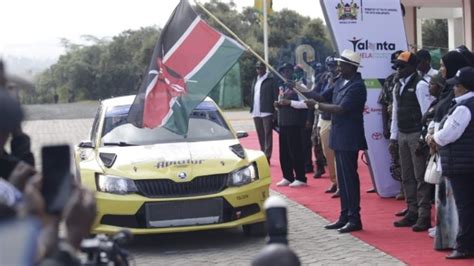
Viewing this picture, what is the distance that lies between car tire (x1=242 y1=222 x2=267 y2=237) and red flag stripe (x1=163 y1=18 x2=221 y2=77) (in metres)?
1.68

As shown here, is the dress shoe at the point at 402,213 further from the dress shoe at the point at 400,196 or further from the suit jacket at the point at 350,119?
the suit jacket at the point at 350,119

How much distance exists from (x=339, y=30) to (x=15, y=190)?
8.84 meters

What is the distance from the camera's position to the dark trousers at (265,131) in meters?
14.4

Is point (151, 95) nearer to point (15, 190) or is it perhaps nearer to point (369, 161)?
point (369, 161)

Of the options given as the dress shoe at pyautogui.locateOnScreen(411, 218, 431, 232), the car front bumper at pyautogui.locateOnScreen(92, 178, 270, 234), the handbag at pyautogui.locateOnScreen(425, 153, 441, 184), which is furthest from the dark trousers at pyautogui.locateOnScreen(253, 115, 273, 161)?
the handbag at pyautogui.locateOnScreen(425, 153, 441, 184)

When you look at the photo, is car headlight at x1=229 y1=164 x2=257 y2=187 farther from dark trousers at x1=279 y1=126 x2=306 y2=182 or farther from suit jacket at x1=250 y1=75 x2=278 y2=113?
suit jacket at x1=250 y1=75 x2=278 y2=113

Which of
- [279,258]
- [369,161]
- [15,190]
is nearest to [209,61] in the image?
[369,161]

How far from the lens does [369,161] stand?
36.6 feet

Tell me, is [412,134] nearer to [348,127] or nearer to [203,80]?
[348,127]

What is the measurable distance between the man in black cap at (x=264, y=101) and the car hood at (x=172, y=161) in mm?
4911

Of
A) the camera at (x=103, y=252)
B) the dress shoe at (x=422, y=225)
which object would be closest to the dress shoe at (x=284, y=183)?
the dress shoe at (x=422, y=225)

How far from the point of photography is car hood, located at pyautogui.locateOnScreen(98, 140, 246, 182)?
868 cm

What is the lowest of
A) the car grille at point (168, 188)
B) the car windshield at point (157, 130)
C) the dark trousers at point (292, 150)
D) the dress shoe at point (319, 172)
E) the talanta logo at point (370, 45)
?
the dress shoe at point (319, 172)

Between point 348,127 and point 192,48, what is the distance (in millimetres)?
1761
